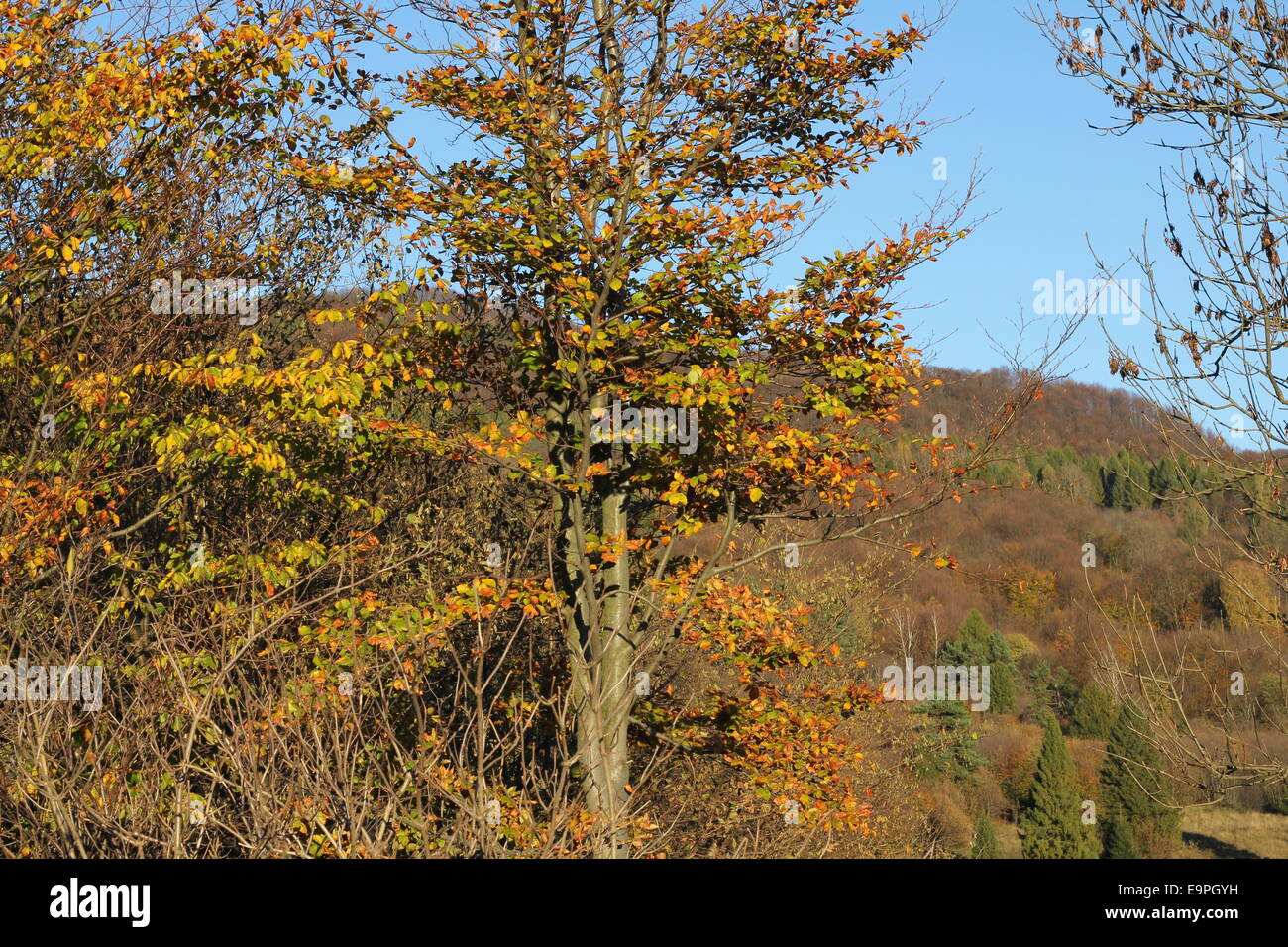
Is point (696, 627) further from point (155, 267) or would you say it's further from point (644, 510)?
point (155, 267)

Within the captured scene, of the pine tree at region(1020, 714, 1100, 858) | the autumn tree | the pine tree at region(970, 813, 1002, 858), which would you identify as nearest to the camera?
the autumn tree

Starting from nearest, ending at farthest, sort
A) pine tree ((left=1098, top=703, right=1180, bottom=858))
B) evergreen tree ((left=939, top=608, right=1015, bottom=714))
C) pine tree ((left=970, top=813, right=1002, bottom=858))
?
pine tree ((left=970, top=813, right=1002, bottom=858)) → pine tree ((left=1098, top=703, right=1180, bottom=858)) → evergreen tree ((left=939, top=608, right=1015, bottom=714))

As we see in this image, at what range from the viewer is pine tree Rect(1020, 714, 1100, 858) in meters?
47.8

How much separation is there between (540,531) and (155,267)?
17.7 ft

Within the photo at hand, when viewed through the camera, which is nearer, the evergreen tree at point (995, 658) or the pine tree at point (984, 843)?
the pine tree at point (984, 843)

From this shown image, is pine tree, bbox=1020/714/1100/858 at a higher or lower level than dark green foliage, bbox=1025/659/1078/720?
lower

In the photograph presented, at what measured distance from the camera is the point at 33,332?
977 centimetres

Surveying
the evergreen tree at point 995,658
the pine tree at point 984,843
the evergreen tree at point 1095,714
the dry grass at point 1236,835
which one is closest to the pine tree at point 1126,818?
the dry grass at point 1236,835

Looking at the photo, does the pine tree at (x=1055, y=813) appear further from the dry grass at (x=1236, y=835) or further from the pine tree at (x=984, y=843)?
the dry grass at (x=1236, y=835)

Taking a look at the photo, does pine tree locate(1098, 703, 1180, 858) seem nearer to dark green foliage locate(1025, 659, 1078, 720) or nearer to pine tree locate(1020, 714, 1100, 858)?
pine tree locate(1020, 714, 1100, 858)

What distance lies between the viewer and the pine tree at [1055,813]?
47.8 m

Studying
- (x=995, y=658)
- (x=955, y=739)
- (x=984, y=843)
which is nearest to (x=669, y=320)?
(x=984, y=843)

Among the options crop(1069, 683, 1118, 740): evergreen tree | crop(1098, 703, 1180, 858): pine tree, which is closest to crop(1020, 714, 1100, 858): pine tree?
crop(1098, 703, 1180, 858): pine tree

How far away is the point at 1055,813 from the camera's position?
48.2 meters
